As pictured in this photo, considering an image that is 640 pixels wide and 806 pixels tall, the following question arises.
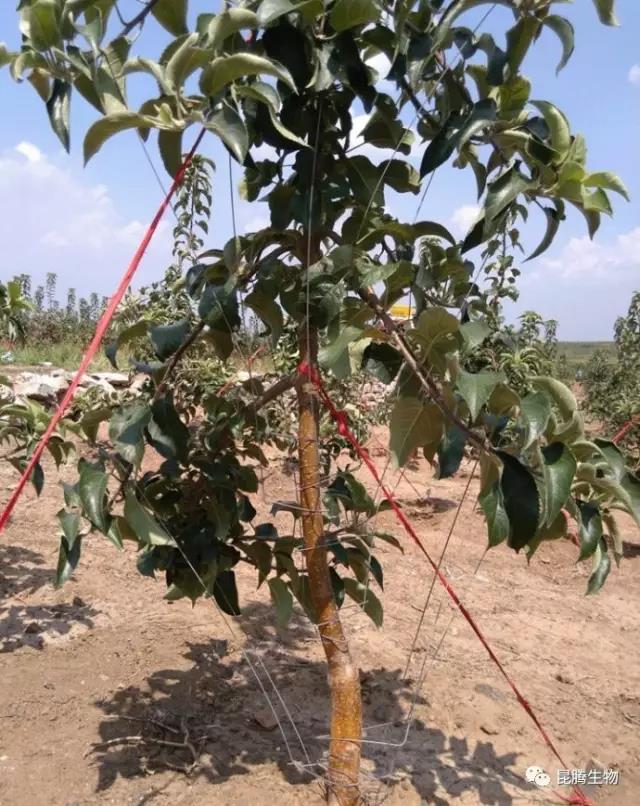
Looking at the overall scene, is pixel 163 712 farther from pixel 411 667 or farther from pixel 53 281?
pixel 53 281

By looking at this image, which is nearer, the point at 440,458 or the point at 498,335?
the point at 440,458

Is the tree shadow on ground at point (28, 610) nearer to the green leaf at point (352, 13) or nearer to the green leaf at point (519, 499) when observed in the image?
the green leaf at point (519, 499)

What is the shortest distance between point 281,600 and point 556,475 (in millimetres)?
825

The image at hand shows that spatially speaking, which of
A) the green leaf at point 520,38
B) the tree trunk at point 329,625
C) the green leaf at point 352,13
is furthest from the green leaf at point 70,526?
the green leaf at point 520,38

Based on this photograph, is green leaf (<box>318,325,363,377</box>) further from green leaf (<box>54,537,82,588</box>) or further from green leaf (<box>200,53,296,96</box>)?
green leaf (<box>54,537,82,588</box>)

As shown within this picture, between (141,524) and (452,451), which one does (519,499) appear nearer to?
(452,451)

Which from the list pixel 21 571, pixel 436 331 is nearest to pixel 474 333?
pixel 436 331

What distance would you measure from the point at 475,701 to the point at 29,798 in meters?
1.49

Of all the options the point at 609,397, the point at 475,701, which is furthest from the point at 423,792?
the point at 609,397

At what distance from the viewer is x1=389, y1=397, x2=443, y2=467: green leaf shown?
1172 mm

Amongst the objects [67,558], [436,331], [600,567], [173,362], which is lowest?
[67,558]

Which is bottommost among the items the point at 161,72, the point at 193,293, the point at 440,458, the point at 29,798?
the point at 29,798

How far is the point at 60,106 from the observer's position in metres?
1.07

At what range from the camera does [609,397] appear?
6.57 meters
